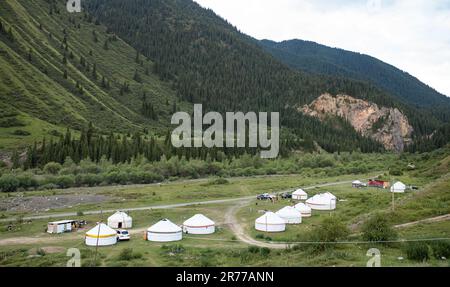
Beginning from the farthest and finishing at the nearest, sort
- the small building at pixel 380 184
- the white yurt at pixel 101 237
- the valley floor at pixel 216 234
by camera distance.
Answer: the small building at pixel 380 184, the white yurt at pixel 101 237, the valley floor at pixel 216 234

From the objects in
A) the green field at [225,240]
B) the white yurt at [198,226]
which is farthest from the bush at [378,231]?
the white yurt at [198,226]

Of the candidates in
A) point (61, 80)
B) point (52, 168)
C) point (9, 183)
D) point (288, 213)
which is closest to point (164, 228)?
point (288, 213)

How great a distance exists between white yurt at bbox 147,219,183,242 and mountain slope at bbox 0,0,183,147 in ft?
237

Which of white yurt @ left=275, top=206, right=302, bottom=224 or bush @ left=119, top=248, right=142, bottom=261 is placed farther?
white yurt @ left=275, top=206, right=302, bottom=224

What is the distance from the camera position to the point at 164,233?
36656mm

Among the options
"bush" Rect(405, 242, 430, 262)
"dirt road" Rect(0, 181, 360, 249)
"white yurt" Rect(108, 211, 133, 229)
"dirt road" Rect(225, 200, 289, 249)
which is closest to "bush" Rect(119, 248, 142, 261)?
"dirt road" Rect(0, 181, 360, 249)

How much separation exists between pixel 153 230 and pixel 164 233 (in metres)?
1.08

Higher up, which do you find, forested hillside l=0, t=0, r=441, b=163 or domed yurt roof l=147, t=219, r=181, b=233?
forested hillside l=0, t=0, r=441, b=163

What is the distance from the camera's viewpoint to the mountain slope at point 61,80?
118375mm

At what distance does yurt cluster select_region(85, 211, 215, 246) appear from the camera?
35.1 metres

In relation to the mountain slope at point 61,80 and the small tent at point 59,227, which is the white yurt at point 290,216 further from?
the mountain slope at point 61,80

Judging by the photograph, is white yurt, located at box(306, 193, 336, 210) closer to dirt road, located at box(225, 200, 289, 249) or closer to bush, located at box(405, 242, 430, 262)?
dirt road, located at box(225, 200, 289, 249)

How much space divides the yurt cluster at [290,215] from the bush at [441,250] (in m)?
18.7

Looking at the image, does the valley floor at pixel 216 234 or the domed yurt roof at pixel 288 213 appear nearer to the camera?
the valley floor at pixel 216 234
